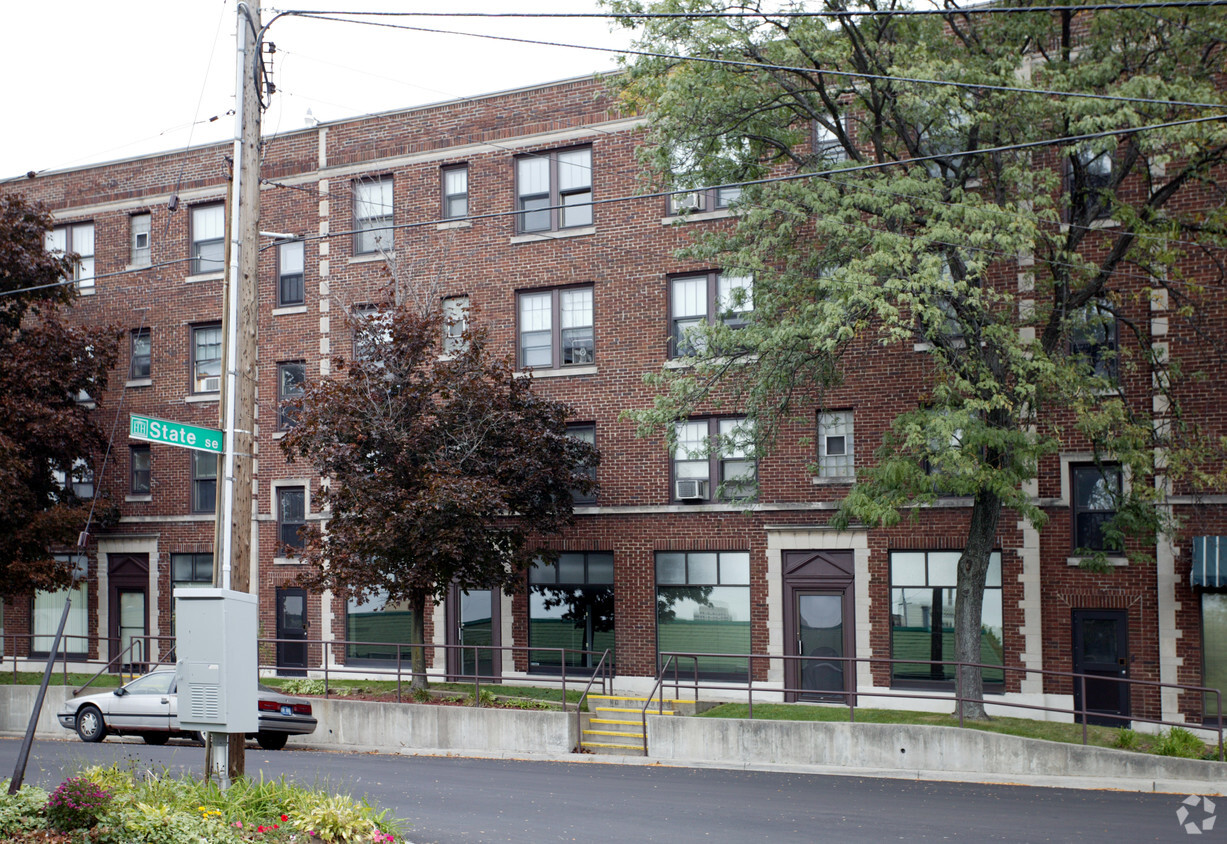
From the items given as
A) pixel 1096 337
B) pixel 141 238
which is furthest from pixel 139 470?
pixel 1096 337

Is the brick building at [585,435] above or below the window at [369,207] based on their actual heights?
below

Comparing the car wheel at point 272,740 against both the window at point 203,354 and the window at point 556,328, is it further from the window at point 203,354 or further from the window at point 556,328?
the window at point 203,354

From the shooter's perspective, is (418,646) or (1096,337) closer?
(1096,337)

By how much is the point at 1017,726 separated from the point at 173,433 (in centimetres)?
1310

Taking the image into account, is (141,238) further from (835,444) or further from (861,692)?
(861,692)

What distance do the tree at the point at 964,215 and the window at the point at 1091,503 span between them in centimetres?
54

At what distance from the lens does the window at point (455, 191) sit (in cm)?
2656

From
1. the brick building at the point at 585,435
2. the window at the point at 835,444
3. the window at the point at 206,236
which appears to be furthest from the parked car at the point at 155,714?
the window at the point at 206,236

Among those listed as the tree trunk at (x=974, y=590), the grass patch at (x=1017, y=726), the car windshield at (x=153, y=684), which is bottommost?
the grass patch at (x=1017, y=726)

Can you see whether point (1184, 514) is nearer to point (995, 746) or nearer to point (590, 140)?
point (995, 746)

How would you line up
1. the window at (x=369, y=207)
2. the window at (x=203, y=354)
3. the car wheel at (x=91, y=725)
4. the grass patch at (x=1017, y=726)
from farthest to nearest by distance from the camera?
the window at (x=203, y=354)
the window at (x=369, y=207)
the car wheel at (x=91, y=725)
the grass patch at (x=1017, y=726)

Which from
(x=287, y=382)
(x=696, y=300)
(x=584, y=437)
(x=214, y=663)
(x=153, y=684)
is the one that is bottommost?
(x=153, y=684)

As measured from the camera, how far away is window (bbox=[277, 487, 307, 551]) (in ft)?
91.8

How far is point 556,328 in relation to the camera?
2541 centimetres
